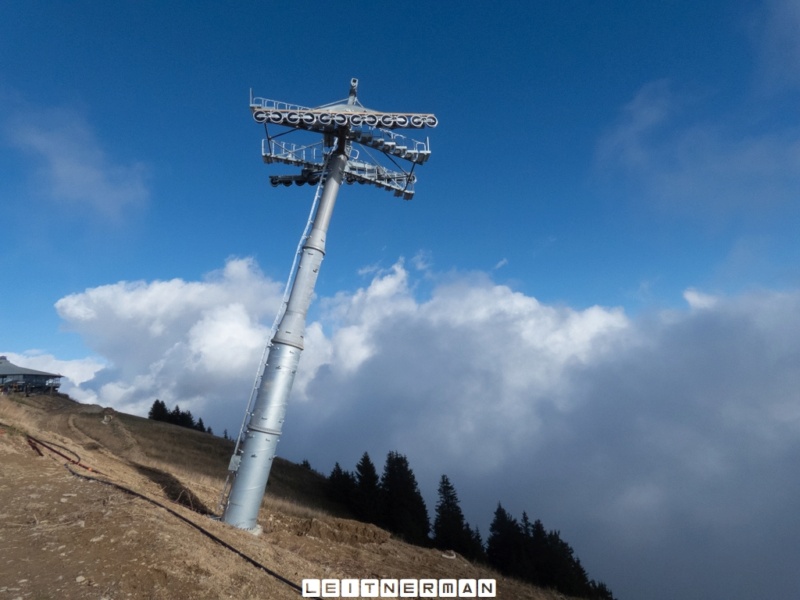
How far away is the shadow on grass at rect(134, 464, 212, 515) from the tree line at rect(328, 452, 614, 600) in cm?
4314

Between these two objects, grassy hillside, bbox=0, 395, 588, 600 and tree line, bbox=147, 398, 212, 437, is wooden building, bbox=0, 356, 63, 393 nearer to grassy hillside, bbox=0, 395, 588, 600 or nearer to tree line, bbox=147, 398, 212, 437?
tree line, bbox=147, 398, 212, 437

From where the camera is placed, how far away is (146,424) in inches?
2763

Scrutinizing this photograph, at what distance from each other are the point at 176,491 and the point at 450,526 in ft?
181

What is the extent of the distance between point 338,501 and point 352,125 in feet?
202

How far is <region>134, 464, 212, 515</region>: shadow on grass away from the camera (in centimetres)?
1939

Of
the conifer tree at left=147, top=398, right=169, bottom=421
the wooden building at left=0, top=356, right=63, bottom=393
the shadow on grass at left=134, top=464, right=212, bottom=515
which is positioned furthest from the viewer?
the conifer tree at left=147, top=398, right=169, bottom=421

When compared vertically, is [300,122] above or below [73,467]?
above

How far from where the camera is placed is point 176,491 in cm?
2136

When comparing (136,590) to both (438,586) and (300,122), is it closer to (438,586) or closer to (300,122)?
(438,586)

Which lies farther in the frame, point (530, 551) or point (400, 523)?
point (530, 551)

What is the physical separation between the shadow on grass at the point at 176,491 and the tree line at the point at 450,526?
43.1m

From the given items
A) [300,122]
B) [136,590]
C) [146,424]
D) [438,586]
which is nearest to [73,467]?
[136,590]

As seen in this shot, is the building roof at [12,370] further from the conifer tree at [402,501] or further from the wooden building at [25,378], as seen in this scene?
the conifer tree at [402,501]

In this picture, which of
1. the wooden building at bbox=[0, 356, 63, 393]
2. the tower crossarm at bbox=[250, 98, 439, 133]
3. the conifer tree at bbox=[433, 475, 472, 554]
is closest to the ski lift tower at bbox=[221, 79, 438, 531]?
the tower crossarm at bbox=[250, 98, 439, 133]
